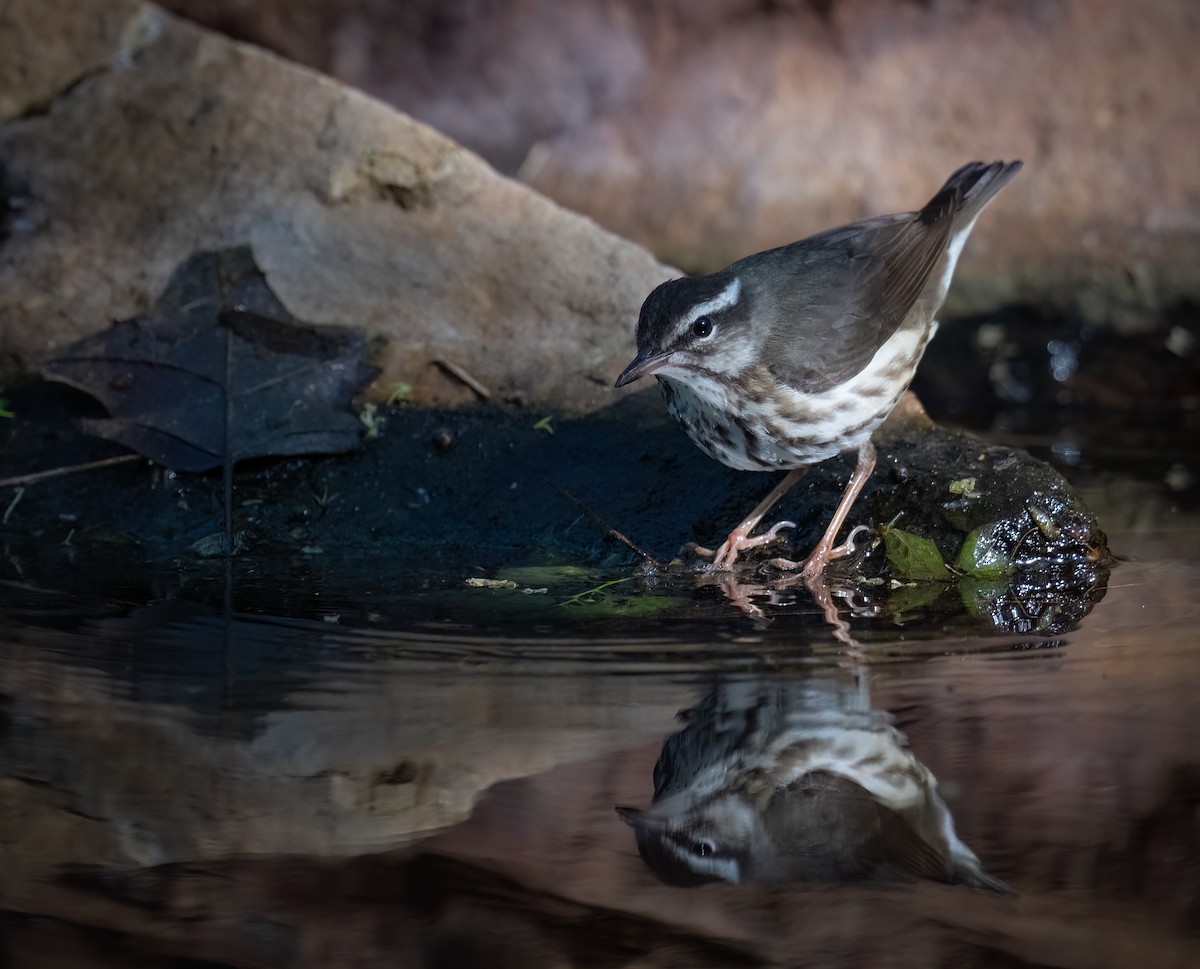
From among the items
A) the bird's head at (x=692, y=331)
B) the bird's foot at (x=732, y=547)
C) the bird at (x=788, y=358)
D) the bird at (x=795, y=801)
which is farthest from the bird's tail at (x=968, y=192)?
the bird at (x=795, y=801)

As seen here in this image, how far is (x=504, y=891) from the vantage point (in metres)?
2.72

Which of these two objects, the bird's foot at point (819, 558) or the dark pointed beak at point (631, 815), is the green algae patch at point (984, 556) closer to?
the bird's foot at point (819, 558)

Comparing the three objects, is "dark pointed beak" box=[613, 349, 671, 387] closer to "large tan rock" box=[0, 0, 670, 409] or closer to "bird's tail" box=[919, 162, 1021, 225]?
"large tan rock" box=[0, 0, 670, 409]

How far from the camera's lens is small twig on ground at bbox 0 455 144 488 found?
537 cm

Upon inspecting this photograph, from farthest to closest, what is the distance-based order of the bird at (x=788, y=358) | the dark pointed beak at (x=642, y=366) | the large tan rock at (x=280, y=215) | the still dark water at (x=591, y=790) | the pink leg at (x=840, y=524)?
1. the large tan rock at (x=280, y=215)
2. the pink leg at (x=840, y=524)
3. the bird at (x=788, y=358)
4. the dark pointed beak at (x=642, y=366)
5. the still dark water at (x=591, y=790)

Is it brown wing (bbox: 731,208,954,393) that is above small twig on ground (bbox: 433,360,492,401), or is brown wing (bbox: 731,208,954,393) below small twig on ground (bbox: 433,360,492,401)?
above

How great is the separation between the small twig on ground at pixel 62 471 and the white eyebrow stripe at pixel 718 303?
216 cm

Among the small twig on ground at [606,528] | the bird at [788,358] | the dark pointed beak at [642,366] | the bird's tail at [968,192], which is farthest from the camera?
the bird's tail at [968,192]

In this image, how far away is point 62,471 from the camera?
5379 millimetres

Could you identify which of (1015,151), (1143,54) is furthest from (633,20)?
(1143,54)

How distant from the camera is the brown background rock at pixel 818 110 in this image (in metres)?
8.28

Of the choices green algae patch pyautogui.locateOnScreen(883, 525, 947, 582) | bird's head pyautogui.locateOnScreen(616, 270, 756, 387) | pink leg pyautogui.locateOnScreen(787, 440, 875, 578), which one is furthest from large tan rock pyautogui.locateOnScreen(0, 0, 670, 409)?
green algae patch pyautogui.locateOnScreen(883, 525, 947, 582)

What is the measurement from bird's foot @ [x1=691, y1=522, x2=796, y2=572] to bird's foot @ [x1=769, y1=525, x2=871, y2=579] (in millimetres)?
101

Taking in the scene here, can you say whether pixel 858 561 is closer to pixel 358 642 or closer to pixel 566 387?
pixel 566 387
